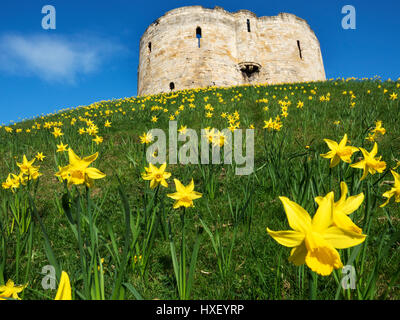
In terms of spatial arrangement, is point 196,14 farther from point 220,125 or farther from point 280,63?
point 220,125

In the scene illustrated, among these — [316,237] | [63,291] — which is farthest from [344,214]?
[63,291]

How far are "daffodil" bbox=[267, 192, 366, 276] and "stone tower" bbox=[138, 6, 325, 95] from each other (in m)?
19.1

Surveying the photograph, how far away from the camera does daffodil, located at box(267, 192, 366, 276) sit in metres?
0.61

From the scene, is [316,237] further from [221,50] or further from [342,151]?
[221,50]

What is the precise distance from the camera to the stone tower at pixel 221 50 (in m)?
19.0

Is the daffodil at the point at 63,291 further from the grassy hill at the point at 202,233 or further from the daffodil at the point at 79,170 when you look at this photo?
the daffodil at the point at 79,170

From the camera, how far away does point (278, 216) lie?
1938 mm

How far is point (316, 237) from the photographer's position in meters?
0.62

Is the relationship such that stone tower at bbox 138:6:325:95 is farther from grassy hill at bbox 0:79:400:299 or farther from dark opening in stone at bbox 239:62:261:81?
grassy hill at bbox 0:79:400:299

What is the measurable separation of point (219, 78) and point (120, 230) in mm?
18875

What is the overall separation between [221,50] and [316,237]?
2133 cm

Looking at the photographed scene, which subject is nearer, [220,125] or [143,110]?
[220,125]

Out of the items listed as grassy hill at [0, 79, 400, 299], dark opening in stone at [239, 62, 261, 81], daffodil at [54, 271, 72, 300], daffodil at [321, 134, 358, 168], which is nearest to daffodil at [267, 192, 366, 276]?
grassy hill at [0, 79, 400, 299]
